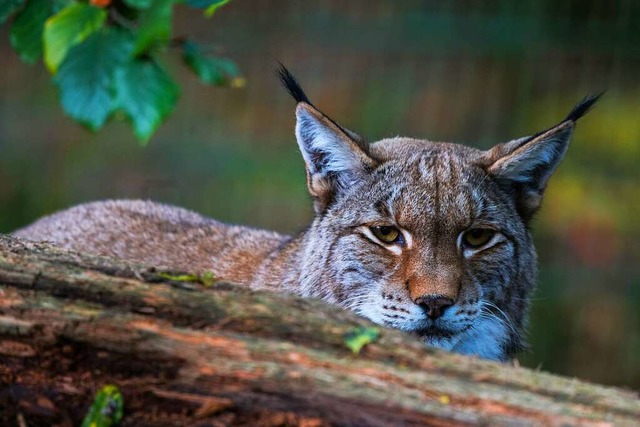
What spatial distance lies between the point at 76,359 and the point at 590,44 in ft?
25.9

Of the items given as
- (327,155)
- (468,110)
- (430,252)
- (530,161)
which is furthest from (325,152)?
(468,110)

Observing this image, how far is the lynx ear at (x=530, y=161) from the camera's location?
5562 millimetres

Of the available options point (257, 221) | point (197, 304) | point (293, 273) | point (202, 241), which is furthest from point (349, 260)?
point (257, 221)

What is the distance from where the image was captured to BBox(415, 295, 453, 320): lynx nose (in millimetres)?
4957

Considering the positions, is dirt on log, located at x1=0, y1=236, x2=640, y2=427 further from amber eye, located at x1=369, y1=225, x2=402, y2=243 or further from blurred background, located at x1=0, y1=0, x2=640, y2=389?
blurred background, located at x1=0, y1=0, x2=640, y2=389

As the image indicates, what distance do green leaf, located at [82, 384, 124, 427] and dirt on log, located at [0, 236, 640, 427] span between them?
0.03 metres

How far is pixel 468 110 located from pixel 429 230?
5.15 m

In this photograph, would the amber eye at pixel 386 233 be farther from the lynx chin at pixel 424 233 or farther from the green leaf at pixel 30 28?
the green leaf at pixel 30 28

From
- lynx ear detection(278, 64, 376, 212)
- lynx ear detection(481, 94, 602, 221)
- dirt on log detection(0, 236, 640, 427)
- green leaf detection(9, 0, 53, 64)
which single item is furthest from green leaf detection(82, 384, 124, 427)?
lynx ear detection(481, 94, 602, 221)

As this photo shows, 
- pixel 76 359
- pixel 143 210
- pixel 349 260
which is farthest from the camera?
pixel 143 210

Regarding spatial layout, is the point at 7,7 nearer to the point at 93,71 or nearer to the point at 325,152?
the point at 93,71

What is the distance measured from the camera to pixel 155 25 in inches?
144

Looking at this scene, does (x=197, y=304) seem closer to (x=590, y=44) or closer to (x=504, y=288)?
(x=504, y=288)

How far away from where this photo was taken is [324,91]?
10.5m
